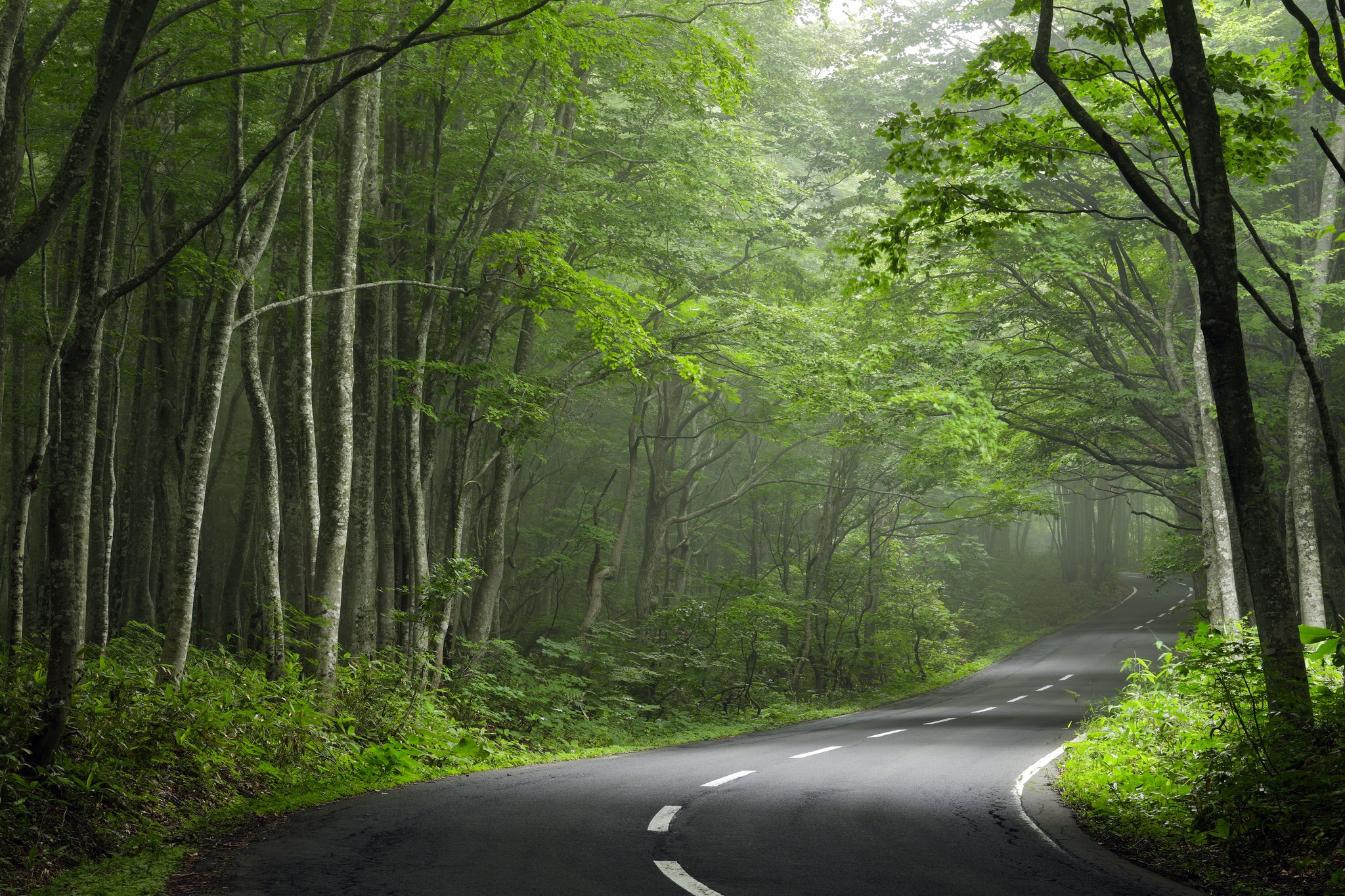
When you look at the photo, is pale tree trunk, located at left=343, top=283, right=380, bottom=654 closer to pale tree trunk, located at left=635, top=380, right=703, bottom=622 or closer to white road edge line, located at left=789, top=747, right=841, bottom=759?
white road edge line, located at left=789, top=747, right=841, bottom=759

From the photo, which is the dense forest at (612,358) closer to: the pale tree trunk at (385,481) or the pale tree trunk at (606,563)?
the pale tree trunk at (385,481)

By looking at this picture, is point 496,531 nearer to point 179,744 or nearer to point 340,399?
point 340,399

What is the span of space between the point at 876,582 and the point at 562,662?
12.5m

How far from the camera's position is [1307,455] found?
17656 millimetres

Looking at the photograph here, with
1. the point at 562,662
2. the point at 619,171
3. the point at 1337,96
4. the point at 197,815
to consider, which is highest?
the point at 619,171

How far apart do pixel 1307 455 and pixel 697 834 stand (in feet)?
52.8

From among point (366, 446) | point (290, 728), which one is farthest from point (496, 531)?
point (290, 728)

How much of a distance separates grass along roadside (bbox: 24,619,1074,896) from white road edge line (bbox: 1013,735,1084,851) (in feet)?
18.8

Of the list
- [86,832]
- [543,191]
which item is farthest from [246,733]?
[543,191]

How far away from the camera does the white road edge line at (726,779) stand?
9.63 metres

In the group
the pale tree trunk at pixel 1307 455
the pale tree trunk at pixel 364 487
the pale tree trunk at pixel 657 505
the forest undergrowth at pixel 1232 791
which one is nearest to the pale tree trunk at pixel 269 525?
the pale tree trunk at pixel 364 487

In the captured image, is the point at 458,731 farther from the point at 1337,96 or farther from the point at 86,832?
the point at 1337,96

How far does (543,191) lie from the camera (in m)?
15.5

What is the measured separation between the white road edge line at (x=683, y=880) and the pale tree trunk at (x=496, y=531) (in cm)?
1102
